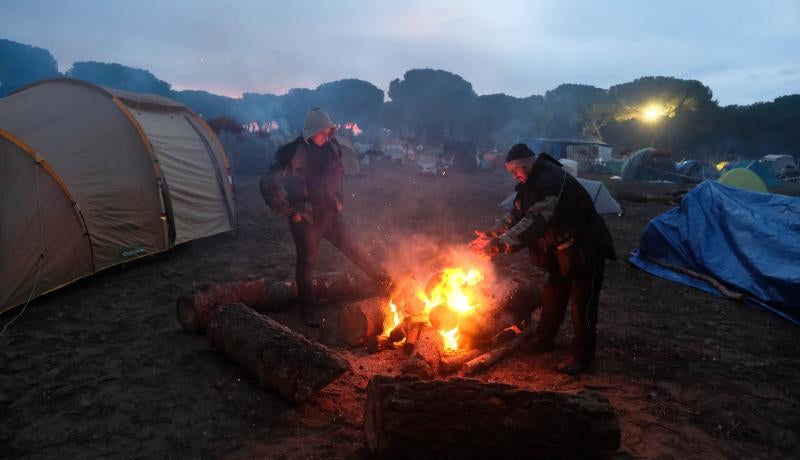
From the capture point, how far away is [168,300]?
579cm

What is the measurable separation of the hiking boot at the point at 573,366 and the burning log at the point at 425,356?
47.1 inches

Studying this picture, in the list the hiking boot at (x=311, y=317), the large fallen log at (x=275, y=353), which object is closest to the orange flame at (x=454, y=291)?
the hiking boot at (x=311, y=317)

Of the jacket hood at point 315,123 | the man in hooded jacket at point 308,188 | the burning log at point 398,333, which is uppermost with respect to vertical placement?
the jacket hood at point 315,123

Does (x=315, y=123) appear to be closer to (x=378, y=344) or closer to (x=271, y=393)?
(x=378, y=344)

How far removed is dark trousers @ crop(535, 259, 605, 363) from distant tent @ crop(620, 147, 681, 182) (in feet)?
83.9

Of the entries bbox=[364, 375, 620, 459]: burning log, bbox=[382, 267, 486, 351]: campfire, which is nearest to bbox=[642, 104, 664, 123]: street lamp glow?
bbox=[382, 267, 486, 351]: campfire

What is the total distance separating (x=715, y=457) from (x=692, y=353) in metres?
2.02

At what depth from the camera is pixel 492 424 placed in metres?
2.62

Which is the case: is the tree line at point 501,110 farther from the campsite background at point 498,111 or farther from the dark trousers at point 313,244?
the dark trousers at point 313,244

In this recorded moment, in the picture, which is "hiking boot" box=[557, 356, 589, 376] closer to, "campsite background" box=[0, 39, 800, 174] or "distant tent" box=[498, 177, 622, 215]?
"distant tent" box=[498, 177, 622, 215]

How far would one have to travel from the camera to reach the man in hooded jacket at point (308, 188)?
5.00 metres

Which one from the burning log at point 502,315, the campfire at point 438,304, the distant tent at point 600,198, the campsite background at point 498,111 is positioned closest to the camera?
the burning log at point 502,315

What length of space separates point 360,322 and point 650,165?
27.7 metres

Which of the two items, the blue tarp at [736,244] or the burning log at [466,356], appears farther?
the blue tarp at [736,244]
